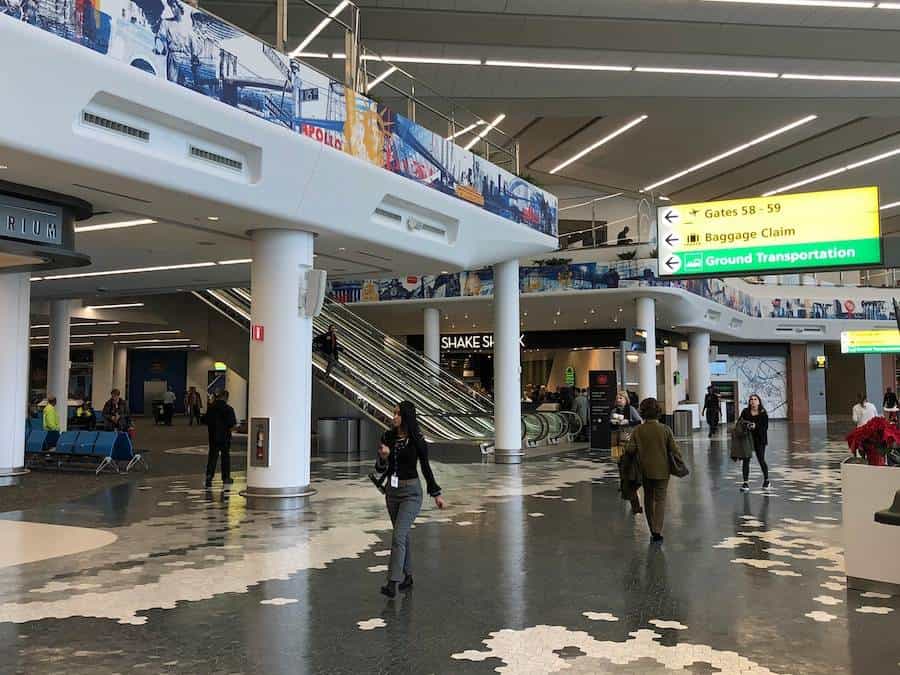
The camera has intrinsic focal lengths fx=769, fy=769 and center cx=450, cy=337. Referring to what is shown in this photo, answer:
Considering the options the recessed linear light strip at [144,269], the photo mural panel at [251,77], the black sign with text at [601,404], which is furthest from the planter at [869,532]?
the black sign with text at [601,404]

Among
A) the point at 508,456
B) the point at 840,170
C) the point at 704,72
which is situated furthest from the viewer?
the point at 840,170

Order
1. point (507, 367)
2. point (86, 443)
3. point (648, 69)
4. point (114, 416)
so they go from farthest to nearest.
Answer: point (114, 416) → point (648, 69) → point (507, 367) → point (86, 443)

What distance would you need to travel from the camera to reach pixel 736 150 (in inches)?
1128

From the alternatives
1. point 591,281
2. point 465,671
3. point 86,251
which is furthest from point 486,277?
point 465,671

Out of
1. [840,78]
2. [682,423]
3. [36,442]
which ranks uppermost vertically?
[840,78]

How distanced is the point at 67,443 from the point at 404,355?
38.0ft

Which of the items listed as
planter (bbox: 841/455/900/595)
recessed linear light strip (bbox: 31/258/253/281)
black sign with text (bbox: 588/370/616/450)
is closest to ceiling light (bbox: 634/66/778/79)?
black sign with text (bbox: 588/370/616/450)

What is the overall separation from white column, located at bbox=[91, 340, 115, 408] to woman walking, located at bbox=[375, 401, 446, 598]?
124 ft

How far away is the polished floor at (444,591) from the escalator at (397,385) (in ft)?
29.5

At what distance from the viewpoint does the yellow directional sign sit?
8.98 m

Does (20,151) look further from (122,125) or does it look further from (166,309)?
(166,309)

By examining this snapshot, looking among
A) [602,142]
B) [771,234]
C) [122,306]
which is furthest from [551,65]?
[122,306]

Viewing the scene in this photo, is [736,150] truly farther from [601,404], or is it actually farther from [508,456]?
[508,456]

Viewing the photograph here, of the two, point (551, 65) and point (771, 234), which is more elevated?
point (551, 65)
